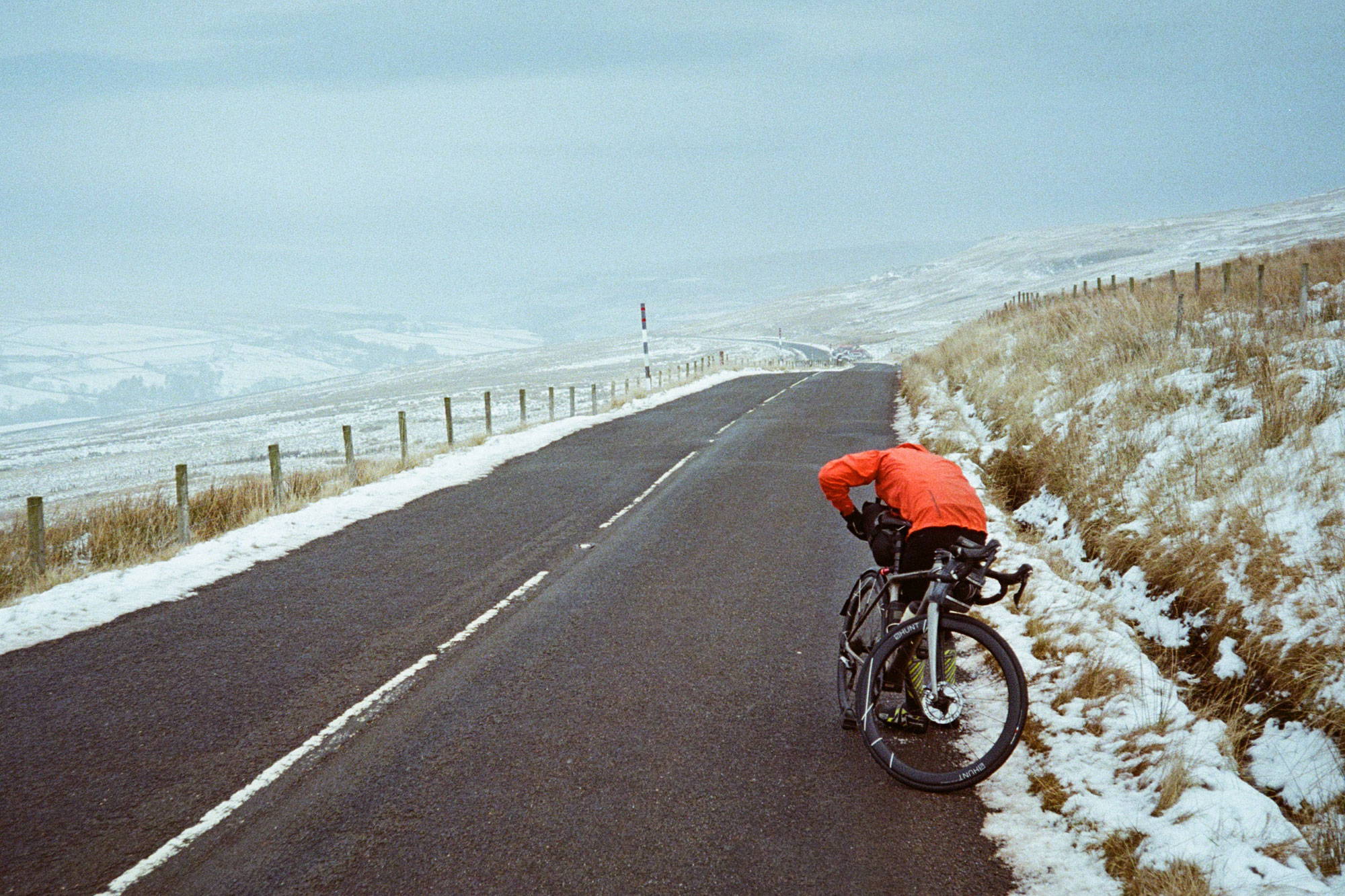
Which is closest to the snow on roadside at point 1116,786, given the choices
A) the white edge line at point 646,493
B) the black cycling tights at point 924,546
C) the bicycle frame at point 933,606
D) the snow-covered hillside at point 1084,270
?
the bicycle frame at point 933,606

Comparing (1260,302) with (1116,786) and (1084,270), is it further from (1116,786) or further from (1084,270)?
(1084,270)

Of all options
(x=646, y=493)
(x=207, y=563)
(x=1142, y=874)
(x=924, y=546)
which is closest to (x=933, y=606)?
(x=924, y=546)

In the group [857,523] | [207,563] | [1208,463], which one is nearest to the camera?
[857,523]

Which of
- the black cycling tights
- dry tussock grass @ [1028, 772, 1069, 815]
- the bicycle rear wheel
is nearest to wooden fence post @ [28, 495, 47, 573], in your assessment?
the bicycle rear wheel

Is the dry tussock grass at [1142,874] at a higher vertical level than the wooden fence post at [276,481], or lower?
lower

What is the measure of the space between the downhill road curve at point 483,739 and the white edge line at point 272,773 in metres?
0.05

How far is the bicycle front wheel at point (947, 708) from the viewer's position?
3.81 metres

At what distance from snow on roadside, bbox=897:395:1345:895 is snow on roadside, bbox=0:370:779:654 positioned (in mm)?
7244

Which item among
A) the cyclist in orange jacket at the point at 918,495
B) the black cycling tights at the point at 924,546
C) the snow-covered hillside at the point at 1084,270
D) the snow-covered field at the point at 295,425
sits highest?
the snow-covered hillside at the point at 1084,270

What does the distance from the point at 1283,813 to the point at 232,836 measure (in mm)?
4689

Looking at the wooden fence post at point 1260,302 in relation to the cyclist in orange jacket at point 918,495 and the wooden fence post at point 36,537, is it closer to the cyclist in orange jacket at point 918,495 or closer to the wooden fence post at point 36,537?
the cyclist in orange jacket at point 918,495

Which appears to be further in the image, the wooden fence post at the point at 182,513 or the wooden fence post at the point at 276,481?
the wooden fence post at the point at 276,481

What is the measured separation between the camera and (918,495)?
4117mm

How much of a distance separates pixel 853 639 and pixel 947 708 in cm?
73
